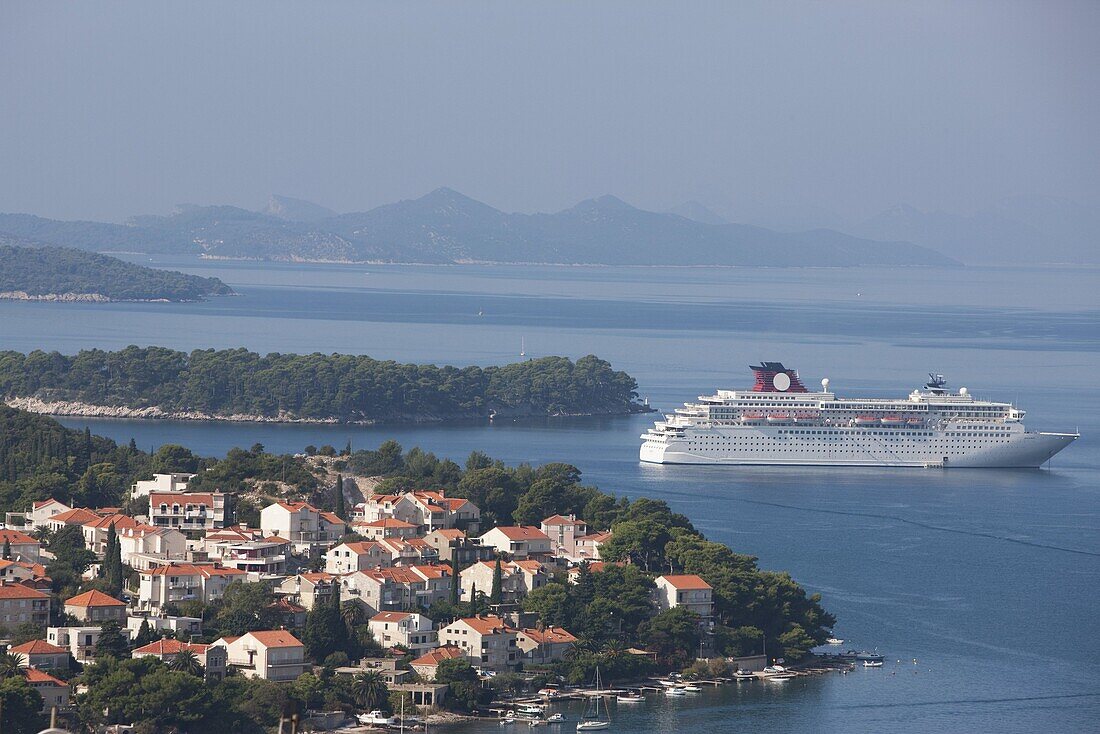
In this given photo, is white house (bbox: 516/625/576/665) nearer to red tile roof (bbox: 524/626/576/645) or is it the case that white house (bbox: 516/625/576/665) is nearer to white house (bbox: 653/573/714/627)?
red tile roof (bbox: 524/626/576/645)

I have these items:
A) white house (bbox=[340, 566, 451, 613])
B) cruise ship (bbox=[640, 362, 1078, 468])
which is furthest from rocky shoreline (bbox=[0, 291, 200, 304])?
white house (bbox=[340, 566, 451, 613])

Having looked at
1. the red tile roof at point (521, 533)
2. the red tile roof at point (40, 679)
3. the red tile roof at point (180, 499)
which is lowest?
the red tile roof at point (40, 679)

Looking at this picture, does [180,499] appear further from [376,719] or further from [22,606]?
[376,719]

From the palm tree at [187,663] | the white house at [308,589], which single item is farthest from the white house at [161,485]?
the palm tree at [187,663]

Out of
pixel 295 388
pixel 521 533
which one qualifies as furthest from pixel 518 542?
pixel 295 388

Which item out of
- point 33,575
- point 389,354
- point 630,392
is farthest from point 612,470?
point 389,354

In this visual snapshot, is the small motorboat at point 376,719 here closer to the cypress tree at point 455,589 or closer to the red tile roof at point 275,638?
the red tile roof at point 275,638
